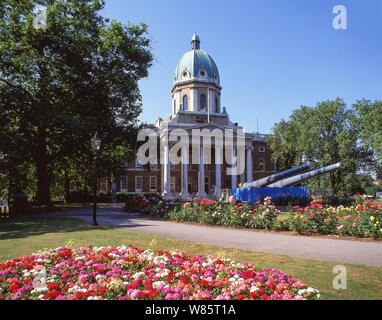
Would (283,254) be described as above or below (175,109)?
below

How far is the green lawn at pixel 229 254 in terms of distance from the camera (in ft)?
15.4

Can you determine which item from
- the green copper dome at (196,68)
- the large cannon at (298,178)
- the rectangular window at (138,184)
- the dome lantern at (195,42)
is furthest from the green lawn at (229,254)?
the dome lantern at (195,42)

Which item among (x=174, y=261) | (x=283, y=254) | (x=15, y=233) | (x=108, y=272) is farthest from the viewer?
(x=15, y=233)

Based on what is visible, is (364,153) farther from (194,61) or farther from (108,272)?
(108,272)

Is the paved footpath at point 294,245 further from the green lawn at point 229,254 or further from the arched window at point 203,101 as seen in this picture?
the arched window at point 203,101

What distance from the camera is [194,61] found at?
5269cm

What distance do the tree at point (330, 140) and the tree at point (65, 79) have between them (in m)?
26.0

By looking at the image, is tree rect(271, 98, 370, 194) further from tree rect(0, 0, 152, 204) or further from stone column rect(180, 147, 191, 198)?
tree rect(0, 0, 152, 204)

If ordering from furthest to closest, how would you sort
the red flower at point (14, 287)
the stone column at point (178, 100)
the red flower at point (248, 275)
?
the stone column at point (178, 100)
the red flower at point (248, 275)
the red flower at point (14, 287)

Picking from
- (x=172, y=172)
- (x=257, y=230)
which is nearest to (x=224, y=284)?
(x=257, y=230)

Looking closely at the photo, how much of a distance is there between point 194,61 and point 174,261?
50.8m

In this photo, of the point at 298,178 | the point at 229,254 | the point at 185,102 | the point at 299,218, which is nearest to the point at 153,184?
the point at 185,102
